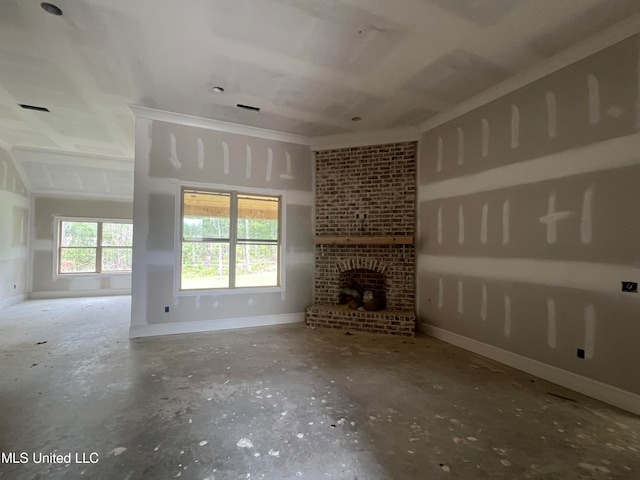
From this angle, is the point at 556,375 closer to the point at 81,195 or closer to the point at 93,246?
the point at 93,246

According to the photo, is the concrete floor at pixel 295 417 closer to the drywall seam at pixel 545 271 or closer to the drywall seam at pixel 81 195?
the drywall seam at pixel 545 271

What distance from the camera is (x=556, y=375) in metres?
3.10

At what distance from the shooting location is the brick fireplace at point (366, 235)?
16.5 ft

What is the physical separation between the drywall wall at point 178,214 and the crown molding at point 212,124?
0.05 meters

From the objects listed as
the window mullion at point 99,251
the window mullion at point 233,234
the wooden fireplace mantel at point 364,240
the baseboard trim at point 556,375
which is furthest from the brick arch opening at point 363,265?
the window mullion at point 99,251

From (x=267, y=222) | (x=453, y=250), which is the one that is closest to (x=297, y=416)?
(x=453, y=250)

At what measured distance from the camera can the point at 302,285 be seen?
18.2 feet

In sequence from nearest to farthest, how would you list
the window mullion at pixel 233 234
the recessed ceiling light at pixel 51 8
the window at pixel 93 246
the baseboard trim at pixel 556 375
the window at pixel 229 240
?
1. the recessed ceiling light at pixel 51 8
2. the baseboard trim at pixel 556 375
3. the window at pixel 229 240
4. the window mullion at pixel 233 234
5. the window at pixel 93 246

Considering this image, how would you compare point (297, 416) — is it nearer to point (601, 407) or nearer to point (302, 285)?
point (601, 407)

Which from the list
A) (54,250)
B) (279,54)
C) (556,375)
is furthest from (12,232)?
(556,375)

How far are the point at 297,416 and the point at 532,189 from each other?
3421 mm

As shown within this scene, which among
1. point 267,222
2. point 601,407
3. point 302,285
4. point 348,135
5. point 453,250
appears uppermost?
point 348,135

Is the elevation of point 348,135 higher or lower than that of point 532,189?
higher

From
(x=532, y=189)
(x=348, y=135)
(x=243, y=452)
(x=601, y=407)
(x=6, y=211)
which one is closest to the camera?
(x=243, y=452)
